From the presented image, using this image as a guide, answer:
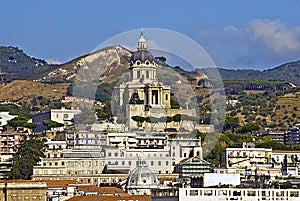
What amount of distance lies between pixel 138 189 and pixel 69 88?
8626cm

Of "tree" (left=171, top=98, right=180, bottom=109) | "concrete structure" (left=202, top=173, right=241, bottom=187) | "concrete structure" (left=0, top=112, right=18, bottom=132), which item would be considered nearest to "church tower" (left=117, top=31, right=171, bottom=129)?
"tree" (left=171, top=98, right=180, bottom=109)

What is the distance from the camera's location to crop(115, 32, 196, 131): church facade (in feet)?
368

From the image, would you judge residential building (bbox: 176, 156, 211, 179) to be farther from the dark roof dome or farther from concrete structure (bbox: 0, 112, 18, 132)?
concrete structure (bbox: 0, 112, 18, 132)

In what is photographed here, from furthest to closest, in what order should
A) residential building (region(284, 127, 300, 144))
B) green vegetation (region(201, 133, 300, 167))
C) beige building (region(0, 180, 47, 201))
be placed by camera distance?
residential building (region(284, 127, 300, 144))
green vegetation (region(201, 133, 300, 167))
beige building (region(0, 180, 47, 201))

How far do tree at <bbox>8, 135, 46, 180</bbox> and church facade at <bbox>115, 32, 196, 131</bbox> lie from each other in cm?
804

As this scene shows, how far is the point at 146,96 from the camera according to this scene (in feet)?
376

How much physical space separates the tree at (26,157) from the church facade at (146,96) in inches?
317

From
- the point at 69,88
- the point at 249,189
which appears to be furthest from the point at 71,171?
the point at 69,88

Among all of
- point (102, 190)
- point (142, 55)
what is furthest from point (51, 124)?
point (102, 190)

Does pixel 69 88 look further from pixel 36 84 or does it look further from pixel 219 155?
pixel 219 155

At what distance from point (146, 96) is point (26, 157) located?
1709 cm

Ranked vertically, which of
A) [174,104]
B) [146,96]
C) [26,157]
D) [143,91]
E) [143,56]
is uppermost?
[143,56]

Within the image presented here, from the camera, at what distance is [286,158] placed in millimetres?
101312

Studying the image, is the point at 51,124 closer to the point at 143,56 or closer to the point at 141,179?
the point at 143,56
